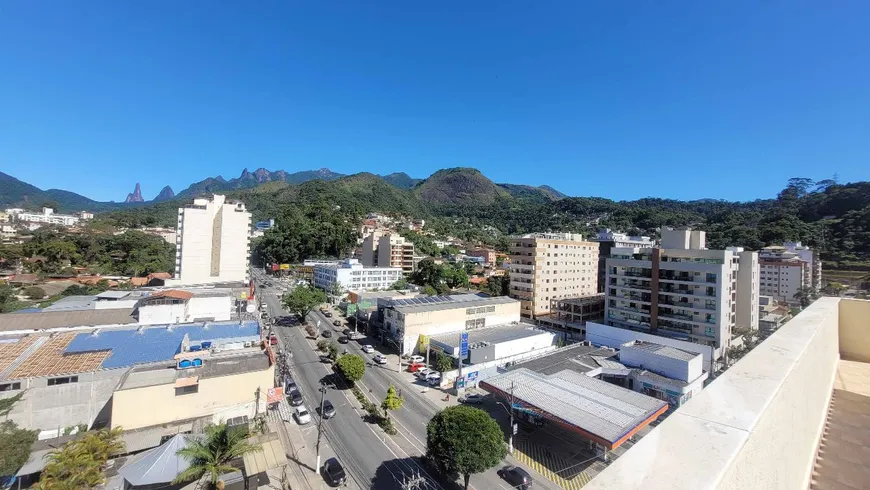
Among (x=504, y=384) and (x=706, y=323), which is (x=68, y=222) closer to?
(x=504, y=384)

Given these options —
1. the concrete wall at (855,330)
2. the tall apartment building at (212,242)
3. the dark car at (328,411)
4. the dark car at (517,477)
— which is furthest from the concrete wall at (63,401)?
the tall apartment building at (212,242)

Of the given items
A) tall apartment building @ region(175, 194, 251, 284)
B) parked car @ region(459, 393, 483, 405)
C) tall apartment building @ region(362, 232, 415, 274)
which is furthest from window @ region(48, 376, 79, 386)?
tall apartment building @ region(362, 232, 415, 274)

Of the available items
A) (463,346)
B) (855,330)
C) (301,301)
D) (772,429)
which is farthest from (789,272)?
(772,429)

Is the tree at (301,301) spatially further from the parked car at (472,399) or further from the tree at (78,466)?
the tree at (78,466)

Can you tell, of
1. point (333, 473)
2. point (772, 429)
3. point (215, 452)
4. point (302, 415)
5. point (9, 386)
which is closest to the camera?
point (772, 429)

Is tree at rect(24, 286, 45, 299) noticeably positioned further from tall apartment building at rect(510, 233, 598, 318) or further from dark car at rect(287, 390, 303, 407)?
tall apartment building at rect(510, 233, 598, 318)

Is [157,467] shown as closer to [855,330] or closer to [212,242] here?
[855,330]
